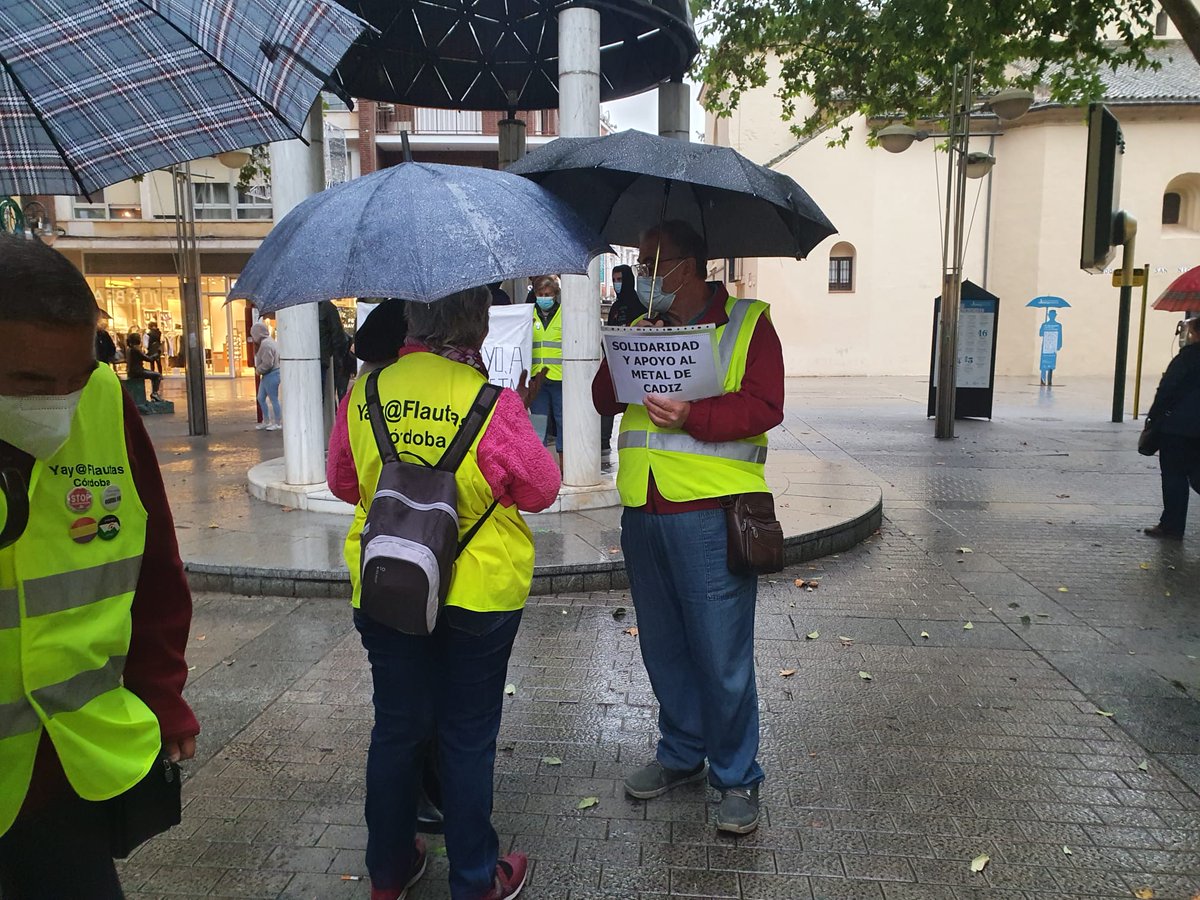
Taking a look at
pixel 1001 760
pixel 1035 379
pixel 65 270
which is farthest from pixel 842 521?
pixel 1035 379

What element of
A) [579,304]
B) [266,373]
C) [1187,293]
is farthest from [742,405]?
[266,373]

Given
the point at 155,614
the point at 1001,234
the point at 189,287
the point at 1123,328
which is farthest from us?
the point at 1001,234

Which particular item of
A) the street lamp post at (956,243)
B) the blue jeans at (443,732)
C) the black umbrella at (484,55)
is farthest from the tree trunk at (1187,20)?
the street lamp post at (956,243)

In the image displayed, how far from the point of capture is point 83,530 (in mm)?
1591

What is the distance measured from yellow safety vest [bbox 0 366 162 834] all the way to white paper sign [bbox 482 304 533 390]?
232 inches

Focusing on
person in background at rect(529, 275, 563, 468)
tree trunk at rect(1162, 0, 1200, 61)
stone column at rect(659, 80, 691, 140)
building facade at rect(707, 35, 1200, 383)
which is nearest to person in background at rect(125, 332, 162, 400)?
person in background at rect(529, 275, 563, 468)

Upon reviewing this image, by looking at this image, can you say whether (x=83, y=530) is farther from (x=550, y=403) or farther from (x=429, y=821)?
(x=550, y=403)

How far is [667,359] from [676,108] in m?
6.18

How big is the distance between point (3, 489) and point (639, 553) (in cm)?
201

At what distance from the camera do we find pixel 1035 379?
28000mm

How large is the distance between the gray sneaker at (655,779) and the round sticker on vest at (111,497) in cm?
217

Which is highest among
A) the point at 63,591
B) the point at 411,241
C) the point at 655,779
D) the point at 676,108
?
the point at 676,108

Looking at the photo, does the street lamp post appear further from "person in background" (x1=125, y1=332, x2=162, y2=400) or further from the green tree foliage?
"person in background" (x1=125, y1=332, x2=162, y2=400)

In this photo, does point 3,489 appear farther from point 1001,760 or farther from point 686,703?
point 1001,760
